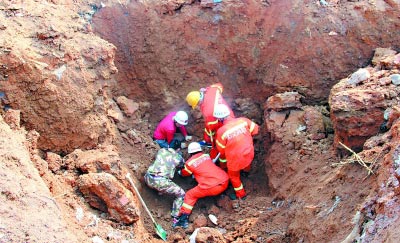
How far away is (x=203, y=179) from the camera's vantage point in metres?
7.57

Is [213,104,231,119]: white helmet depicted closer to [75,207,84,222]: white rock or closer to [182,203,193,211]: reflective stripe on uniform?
[182,203,193,211]: reflective stripe on uniform

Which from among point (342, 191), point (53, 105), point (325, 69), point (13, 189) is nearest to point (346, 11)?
point (325, 69)

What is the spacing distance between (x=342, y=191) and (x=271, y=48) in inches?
132

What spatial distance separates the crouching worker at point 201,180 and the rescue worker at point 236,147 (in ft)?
0.64

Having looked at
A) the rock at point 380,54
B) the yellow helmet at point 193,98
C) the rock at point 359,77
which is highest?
the rock at point 359,77

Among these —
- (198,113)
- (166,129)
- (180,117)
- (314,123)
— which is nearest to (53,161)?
(166,129)

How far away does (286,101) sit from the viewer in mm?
7711

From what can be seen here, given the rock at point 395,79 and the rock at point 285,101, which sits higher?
the rock at point 395,79

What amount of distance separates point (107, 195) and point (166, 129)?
248 centimetres

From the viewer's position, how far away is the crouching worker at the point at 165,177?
7.42 metres

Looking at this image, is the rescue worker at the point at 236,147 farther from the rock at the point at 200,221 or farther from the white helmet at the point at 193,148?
the rock at the point at 200,221

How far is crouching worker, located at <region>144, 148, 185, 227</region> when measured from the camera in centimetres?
742

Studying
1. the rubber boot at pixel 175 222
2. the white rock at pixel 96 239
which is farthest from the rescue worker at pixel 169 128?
the white rock at pixel 96 239

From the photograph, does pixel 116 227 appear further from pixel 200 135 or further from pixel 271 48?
pixel 271 48
